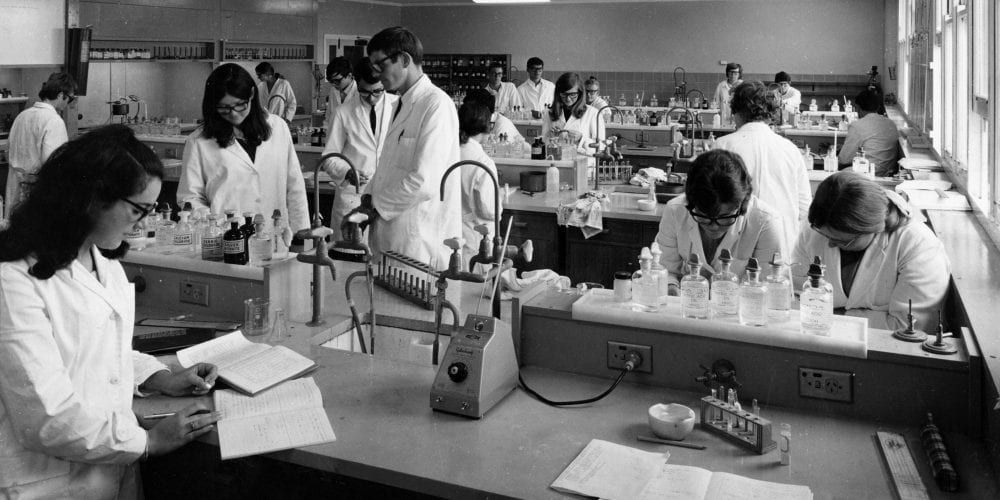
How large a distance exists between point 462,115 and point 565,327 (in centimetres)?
251

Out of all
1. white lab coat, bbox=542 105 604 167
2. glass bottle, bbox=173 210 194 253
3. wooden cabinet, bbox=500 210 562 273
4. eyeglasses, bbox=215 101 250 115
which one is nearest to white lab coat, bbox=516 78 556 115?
white lab coat, bbox=542 105 604 167

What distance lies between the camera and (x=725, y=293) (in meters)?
2.22

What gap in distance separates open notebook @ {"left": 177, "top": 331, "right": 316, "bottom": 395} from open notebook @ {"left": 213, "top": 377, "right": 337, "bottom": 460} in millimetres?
37

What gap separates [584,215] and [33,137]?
485 centimetres

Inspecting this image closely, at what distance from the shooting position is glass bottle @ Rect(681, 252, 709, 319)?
221 cm

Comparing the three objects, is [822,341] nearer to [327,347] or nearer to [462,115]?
[327,347]

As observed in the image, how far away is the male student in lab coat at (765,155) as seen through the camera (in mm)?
4199

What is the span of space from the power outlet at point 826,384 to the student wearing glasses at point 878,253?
2.64ft

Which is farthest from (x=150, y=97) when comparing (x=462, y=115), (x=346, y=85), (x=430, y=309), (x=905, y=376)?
(x=905, y=376)

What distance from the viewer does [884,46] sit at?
12.7m

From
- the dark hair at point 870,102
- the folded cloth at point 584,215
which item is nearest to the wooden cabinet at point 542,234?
the folded cloth at point 584,215

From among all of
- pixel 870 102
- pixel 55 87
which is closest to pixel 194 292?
pixel 55 87

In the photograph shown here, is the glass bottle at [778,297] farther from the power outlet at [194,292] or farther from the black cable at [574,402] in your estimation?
the power outlet at [194,292]

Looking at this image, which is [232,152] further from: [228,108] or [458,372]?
[458,372]
